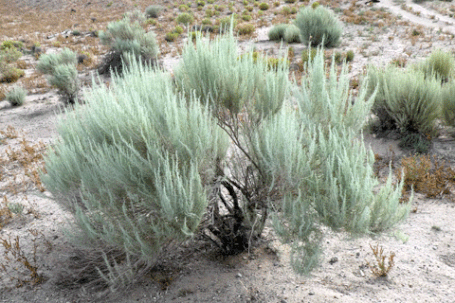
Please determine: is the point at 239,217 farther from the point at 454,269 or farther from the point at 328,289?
the point at 454,269

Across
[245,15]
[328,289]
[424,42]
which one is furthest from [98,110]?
[245,15]

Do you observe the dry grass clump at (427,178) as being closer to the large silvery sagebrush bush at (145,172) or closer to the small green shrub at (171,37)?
the large silvery sagebrush bush at (145,172)

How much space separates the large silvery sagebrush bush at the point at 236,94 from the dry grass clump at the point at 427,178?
272cm

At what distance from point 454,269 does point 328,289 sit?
1504 mm

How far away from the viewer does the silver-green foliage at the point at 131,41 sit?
465 inches

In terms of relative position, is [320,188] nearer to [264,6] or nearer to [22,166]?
[22,166]


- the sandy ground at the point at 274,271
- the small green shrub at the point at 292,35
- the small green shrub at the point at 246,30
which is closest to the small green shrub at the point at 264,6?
the small green shrub at the point at 246,30

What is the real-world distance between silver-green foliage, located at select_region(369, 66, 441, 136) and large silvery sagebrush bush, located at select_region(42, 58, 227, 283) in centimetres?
457

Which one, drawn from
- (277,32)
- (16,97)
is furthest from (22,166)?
(277,32)

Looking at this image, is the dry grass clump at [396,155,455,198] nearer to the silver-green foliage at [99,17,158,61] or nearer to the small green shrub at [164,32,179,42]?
the silver-green foliage at [99,17,158,61]

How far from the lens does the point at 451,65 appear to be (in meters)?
7.66

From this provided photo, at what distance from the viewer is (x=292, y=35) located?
13.4 meters

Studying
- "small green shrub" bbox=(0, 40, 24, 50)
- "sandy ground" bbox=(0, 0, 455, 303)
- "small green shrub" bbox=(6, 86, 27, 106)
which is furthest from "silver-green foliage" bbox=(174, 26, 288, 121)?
"small green shrub" bbox=(0, 40, 24, 50)

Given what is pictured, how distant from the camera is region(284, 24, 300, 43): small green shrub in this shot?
43.9 feet
